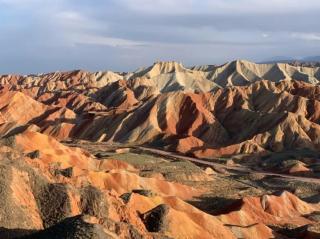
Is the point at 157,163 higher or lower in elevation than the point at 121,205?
lower

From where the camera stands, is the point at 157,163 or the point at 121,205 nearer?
the point at 121,205

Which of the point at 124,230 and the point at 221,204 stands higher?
the point at 124,230

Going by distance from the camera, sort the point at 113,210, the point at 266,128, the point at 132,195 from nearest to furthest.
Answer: the point at 113,210 < the point at 132,195 < the point at 266,128

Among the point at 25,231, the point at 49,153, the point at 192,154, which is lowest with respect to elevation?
the point at 192,154

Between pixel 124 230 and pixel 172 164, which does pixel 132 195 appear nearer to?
pixel 124 230

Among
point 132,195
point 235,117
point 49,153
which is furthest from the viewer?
point 235,117

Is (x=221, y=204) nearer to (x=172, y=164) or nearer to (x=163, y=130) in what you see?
(x=172, y=164)

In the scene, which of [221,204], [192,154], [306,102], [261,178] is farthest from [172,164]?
[306,102]

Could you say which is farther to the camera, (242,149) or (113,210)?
(242,149)

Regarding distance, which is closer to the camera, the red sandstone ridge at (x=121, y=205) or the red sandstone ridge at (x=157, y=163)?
the red sandstone ridge at (x=121, y=205)

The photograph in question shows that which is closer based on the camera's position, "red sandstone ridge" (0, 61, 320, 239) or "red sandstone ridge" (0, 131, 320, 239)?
"red sandstone ridge" (0, 131, 320, 239)
